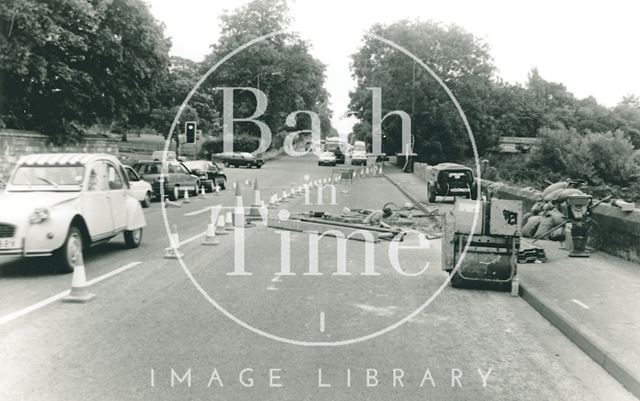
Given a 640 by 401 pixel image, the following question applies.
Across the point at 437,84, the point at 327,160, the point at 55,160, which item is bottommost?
the point at 327,160

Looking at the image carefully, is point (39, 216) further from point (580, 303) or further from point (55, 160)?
point (580, 303)

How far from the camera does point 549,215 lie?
15.3 meters

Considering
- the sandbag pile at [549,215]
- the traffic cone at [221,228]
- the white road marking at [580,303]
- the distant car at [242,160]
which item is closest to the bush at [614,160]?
the distant car at [242,160]

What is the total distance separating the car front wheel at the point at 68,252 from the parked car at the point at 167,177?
15.3 meters

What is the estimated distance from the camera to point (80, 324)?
23.9 feet

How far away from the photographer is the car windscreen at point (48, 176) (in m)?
11.4

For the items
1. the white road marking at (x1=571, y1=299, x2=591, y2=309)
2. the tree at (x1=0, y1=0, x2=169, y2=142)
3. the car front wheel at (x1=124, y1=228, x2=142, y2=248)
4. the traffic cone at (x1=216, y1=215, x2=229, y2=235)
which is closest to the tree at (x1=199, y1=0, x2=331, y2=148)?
the tree at (x1=0, y1=0, x2=169, y2=142)

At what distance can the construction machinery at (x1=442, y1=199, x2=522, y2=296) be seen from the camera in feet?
31.4

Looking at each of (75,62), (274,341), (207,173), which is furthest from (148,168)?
(274,341)

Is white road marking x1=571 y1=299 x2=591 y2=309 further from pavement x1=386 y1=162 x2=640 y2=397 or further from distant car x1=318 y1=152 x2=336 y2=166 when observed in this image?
distant car x1=318 y1=152 x2=336 y2=166

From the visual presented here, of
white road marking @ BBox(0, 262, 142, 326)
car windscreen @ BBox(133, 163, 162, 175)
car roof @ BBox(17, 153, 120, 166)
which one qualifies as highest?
car roof @ BBox(17, 153, 120, 166)

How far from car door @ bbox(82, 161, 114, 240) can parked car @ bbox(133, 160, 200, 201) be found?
536 inches

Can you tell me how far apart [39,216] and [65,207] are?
61 centimetres

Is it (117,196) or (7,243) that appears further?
(117,196)
